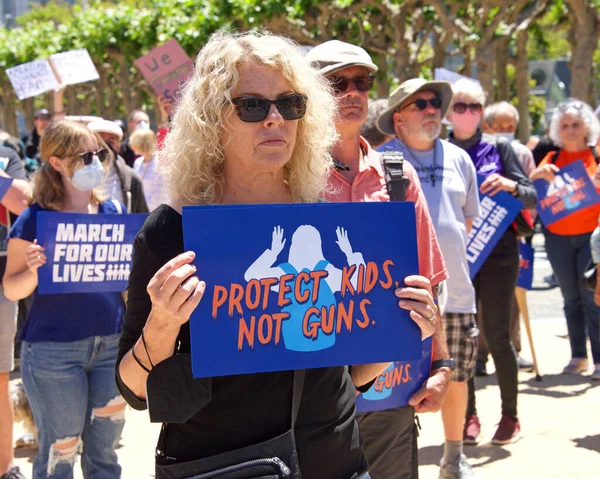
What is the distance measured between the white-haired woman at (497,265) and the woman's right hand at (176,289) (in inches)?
147

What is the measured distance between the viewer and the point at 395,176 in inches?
123

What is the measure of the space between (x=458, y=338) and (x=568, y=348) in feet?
12.7

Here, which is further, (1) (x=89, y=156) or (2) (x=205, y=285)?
(1) (x=89, y=156)

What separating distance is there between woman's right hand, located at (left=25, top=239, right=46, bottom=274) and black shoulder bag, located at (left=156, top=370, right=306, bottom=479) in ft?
6.45

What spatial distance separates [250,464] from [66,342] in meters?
1.98

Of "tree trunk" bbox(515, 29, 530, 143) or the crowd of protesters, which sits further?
"tree trunk" bbox(515, 29, 530, 143)

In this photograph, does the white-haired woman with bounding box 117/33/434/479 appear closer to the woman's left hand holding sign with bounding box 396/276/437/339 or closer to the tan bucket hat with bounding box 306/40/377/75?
the woman's left hand holding sign with bounding box 396/276/437/339

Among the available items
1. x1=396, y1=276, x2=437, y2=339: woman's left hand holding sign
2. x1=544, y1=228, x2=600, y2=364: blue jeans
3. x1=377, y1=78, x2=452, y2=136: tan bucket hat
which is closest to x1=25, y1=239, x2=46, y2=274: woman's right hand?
x1=377, y1=78, x2=452, y2=136: tan bucket hat

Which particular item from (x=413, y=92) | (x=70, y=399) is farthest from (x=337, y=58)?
(x=70, y=399)

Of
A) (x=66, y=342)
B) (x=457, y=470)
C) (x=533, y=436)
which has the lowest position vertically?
(x=533, y=436)

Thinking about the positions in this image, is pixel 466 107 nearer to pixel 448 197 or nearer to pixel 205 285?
pixel 448 197

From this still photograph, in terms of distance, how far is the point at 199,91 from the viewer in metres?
2.33

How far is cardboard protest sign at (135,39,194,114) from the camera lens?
6.90 metres

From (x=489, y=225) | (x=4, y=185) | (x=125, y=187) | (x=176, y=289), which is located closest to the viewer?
(x=176, y=289)
